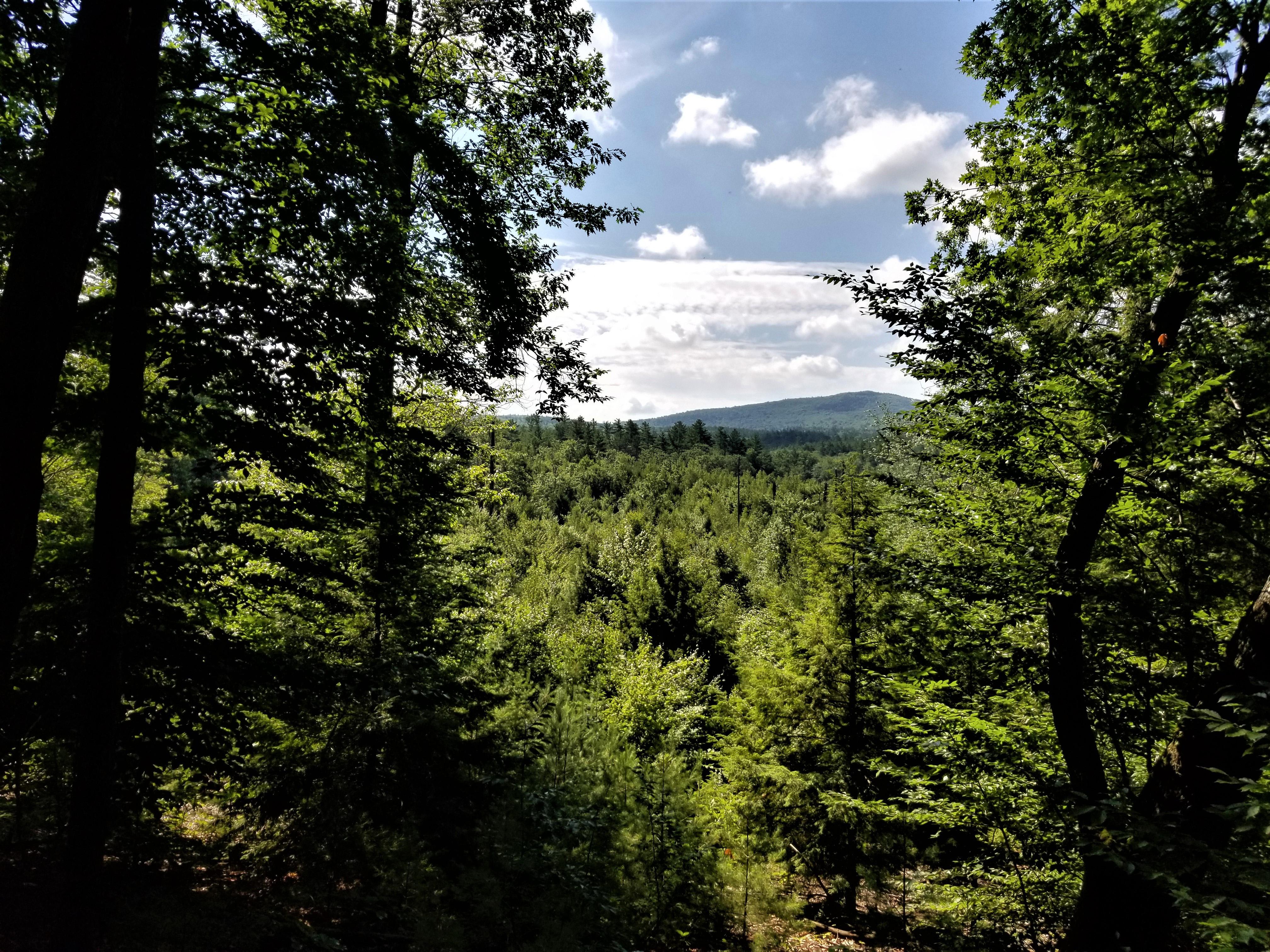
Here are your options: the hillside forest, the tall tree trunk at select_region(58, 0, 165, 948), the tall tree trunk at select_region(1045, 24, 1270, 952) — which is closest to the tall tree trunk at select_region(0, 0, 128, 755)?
the hillside forest

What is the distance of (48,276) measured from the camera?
2.90 meters

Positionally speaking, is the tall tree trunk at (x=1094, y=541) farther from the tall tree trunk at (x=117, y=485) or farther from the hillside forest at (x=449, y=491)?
the tall tree trunk at (x=117, y=485)

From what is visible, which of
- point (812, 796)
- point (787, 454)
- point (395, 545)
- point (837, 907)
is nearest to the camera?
point (395, 545)

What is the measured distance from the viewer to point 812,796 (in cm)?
1102

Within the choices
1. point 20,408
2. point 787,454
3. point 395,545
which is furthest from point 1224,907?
point 787,454

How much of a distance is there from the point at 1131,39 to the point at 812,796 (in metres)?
12.3

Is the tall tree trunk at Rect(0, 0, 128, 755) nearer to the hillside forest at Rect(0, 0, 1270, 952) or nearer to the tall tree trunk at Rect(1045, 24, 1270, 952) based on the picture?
the hillside forest at Rect(0, 0, 1270, 952)

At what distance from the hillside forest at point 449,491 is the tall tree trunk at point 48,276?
0.02m

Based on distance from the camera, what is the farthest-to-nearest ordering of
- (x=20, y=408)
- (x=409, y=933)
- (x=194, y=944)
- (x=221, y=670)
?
(x=409, y=933), (x=221, y=670), (x=194, y=944), (x=20, y=408)

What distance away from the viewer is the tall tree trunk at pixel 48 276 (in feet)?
9.17

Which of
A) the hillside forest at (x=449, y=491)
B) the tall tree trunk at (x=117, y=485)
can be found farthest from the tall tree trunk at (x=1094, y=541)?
the tall tree trunk at (x=117, y=485)

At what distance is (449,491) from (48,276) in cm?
405

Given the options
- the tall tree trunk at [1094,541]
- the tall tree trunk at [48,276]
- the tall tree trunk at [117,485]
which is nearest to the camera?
the tall tree trunk at [48,276]

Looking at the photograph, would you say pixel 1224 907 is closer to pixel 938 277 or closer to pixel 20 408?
pixel 938 277
